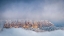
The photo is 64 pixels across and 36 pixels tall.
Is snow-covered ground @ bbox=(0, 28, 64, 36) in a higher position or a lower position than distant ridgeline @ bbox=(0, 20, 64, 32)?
A: lower

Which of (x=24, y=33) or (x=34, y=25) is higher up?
(x=34, y=25)

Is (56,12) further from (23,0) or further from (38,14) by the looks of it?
(23,0)

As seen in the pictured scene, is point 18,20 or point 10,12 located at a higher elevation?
point 10,12

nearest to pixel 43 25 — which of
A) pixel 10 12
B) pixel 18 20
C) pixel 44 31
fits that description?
pixel 44 31

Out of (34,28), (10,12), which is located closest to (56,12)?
(34,28)

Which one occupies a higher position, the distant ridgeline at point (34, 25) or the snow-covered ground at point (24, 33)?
the distant ridgeline at point (34, 25)

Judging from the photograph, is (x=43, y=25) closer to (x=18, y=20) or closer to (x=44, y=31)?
(x=44, y=31)

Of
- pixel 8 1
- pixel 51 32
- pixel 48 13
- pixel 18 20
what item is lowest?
pixel 51 32
